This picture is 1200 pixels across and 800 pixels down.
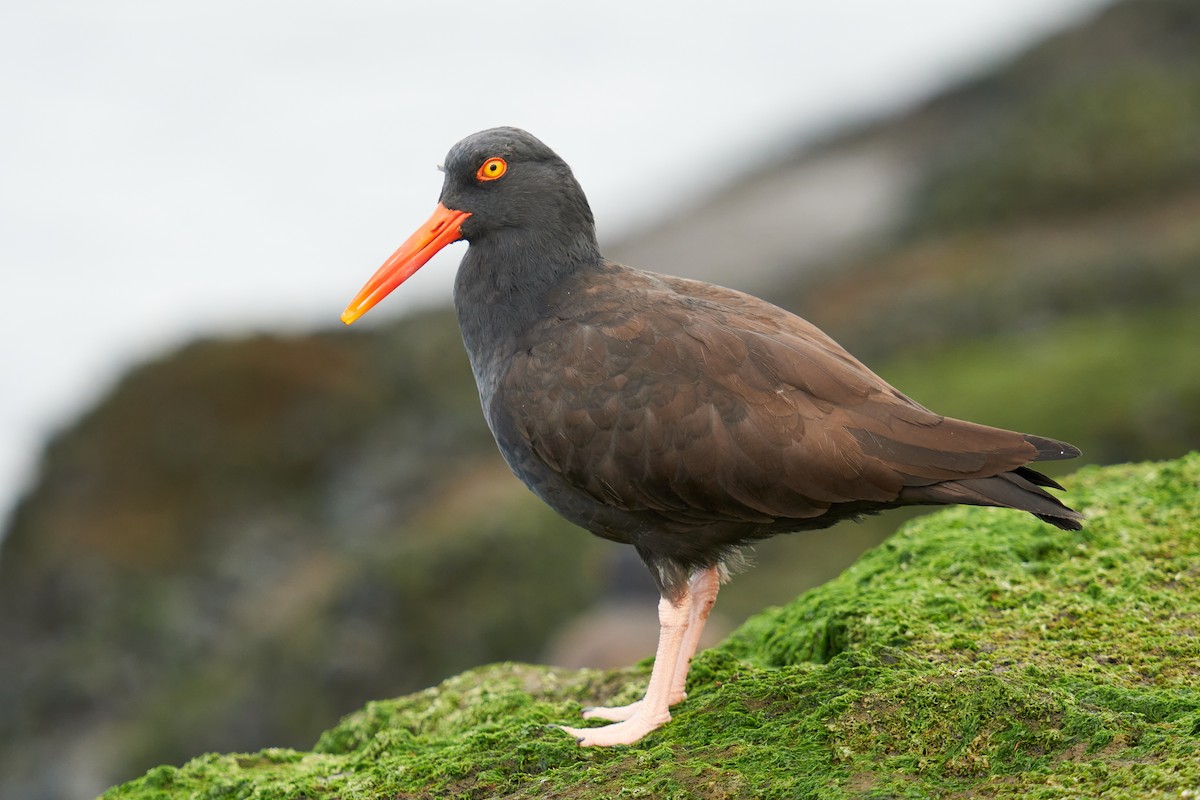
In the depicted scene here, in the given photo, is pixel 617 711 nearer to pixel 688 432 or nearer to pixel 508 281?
pixel 688 432

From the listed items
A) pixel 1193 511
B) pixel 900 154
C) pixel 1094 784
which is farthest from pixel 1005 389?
pixel 900 154

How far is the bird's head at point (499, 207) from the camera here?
6.46 metres

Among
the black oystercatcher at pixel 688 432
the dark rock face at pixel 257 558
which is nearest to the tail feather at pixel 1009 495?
the black oystercatcher at pixel 688 432

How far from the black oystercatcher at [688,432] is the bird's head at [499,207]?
20cm

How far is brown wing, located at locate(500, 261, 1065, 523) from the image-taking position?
5.32 m

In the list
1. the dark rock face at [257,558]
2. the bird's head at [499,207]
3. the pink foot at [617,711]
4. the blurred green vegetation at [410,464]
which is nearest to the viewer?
the pink foot at [617,711]

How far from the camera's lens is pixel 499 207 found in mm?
6496

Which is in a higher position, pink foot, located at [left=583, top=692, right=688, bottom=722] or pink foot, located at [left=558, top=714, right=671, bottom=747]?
pink foot, located at [left=583, top=692, right=688, bottom=722]

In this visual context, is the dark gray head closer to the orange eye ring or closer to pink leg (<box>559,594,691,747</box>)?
the orange eye ring

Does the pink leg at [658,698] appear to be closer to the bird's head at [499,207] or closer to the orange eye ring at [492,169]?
the bird's head at [499,207]

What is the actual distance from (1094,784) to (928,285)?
59.8 ft

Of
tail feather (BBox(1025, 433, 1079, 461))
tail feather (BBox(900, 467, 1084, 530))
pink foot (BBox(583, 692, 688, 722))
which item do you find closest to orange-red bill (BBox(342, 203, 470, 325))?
pink foot (BBox(583, 692, 688, 722))

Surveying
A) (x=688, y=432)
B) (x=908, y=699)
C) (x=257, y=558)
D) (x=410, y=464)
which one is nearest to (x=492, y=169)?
(x=688, y=432)

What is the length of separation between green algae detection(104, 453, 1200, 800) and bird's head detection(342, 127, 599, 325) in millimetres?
2202
